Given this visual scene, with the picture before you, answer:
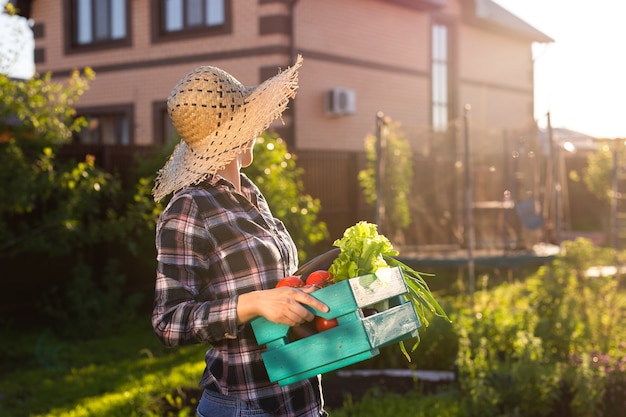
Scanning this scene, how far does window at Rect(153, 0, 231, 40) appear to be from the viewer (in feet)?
55.1

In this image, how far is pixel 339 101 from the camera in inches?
667

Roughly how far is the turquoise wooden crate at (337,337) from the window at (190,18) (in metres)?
14.7

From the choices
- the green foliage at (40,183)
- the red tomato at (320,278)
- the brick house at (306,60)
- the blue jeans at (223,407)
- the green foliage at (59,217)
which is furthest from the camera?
the brick house at (306,60)

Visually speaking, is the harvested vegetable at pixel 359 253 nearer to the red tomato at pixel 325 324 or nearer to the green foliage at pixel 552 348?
the red tomato at pixel 325 324

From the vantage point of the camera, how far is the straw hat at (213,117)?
2.75 m

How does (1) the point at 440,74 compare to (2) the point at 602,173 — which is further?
(1) the point at 440,74

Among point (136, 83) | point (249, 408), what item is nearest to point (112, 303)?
point (249, 408)

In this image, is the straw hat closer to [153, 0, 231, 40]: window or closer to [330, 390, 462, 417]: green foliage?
[330, 390, 462, 417]: green foliage

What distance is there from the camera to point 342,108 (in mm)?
16984

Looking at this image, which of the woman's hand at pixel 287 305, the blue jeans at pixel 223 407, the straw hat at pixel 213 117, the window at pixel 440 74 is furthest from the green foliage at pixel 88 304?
the window at pixel 440 74

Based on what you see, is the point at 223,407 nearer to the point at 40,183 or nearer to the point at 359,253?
the point at 359,253

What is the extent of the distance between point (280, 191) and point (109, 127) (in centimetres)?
1027

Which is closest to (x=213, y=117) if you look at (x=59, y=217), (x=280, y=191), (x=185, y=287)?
(x=185, y=287)

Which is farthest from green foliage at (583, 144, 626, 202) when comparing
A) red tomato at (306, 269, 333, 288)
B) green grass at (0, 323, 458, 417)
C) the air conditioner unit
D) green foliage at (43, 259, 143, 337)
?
red tomato at (306, 269, 333, 288)
